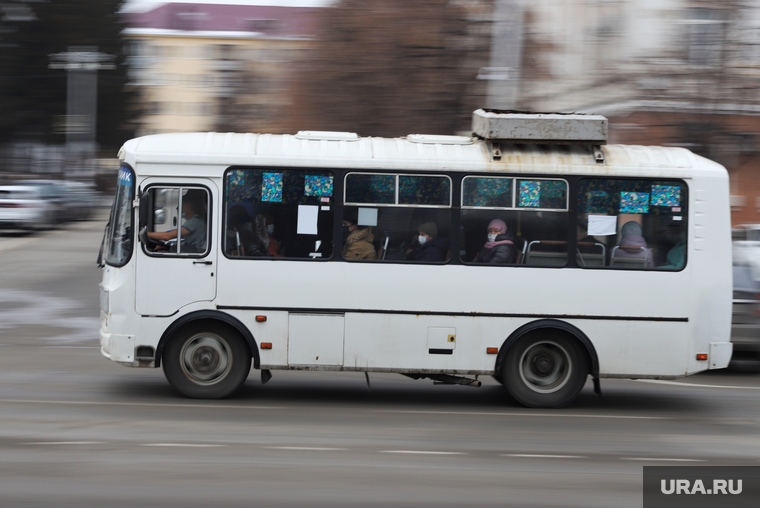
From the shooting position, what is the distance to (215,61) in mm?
40062

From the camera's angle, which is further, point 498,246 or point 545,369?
point 545,369

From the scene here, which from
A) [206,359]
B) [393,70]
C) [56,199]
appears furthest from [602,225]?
[56,199]

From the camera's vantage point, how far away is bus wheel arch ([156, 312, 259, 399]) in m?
9.70

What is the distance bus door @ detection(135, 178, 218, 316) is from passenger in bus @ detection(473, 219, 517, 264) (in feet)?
9.11

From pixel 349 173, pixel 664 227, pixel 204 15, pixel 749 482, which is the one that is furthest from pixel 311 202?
pixel 204 15

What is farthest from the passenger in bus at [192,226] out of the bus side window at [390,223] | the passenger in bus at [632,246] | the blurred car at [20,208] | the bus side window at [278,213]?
the blurred car at [20,208]

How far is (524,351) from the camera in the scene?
387 inches

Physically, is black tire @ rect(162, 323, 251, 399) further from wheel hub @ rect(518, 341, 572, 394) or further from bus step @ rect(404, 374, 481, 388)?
wheel hub @ rect(518, 341, 572, 394)

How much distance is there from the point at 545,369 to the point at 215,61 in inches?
1289

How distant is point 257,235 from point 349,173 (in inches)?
44.8

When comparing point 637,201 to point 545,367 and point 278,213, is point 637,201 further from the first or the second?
point 278,213

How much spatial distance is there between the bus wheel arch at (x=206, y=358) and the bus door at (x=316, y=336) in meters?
0.46

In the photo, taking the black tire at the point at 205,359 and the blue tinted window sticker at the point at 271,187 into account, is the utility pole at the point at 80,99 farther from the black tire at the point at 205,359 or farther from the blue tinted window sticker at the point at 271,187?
the blue tinted window sticker at the point at 271,187

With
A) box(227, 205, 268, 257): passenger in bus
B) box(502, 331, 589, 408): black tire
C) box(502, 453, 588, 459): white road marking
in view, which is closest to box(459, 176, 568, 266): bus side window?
box(502, 331, 589, 408): black tire
